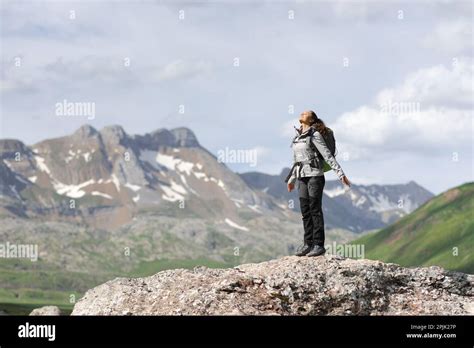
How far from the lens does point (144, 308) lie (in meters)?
21.6

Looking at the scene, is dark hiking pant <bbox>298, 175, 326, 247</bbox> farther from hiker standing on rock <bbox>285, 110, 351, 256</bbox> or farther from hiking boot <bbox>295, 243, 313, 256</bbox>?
hiking boot <bbox>295, 243, 313, 256</bbox>

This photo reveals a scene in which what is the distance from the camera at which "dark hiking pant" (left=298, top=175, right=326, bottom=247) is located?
23516 mm

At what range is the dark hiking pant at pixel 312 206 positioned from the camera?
23516 millimetres

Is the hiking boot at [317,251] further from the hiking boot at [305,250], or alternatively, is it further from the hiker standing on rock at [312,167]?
the hiking boot at [305,250]

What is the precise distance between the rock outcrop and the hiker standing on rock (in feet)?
3.22

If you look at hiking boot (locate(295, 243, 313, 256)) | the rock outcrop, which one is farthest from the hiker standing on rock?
the rock outcrop

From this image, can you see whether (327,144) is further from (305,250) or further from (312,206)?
(305,250)

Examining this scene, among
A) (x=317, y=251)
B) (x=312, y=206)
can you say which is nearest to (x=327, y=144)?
(x=312, y=206)

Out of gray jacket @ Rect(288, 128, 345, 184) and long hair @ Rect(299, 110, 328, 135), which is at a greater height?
long hair @ Rect(299, 110, 328, 135)

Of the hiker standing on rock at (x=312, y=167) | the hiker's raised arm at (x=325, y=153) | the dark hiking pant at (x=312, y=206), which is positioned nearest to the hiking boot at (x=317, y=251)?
the hiker standing on rock at (x=312, y=167)

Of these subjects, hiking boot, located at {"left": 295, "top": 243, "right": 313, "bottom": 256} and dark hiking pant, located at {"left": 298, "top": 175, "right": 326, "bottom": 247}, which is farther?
hiking boot, located at {"left": 295, "top": 243, "right": 313, "bottom": 256}

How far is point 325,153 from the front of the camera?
76.7 feet
